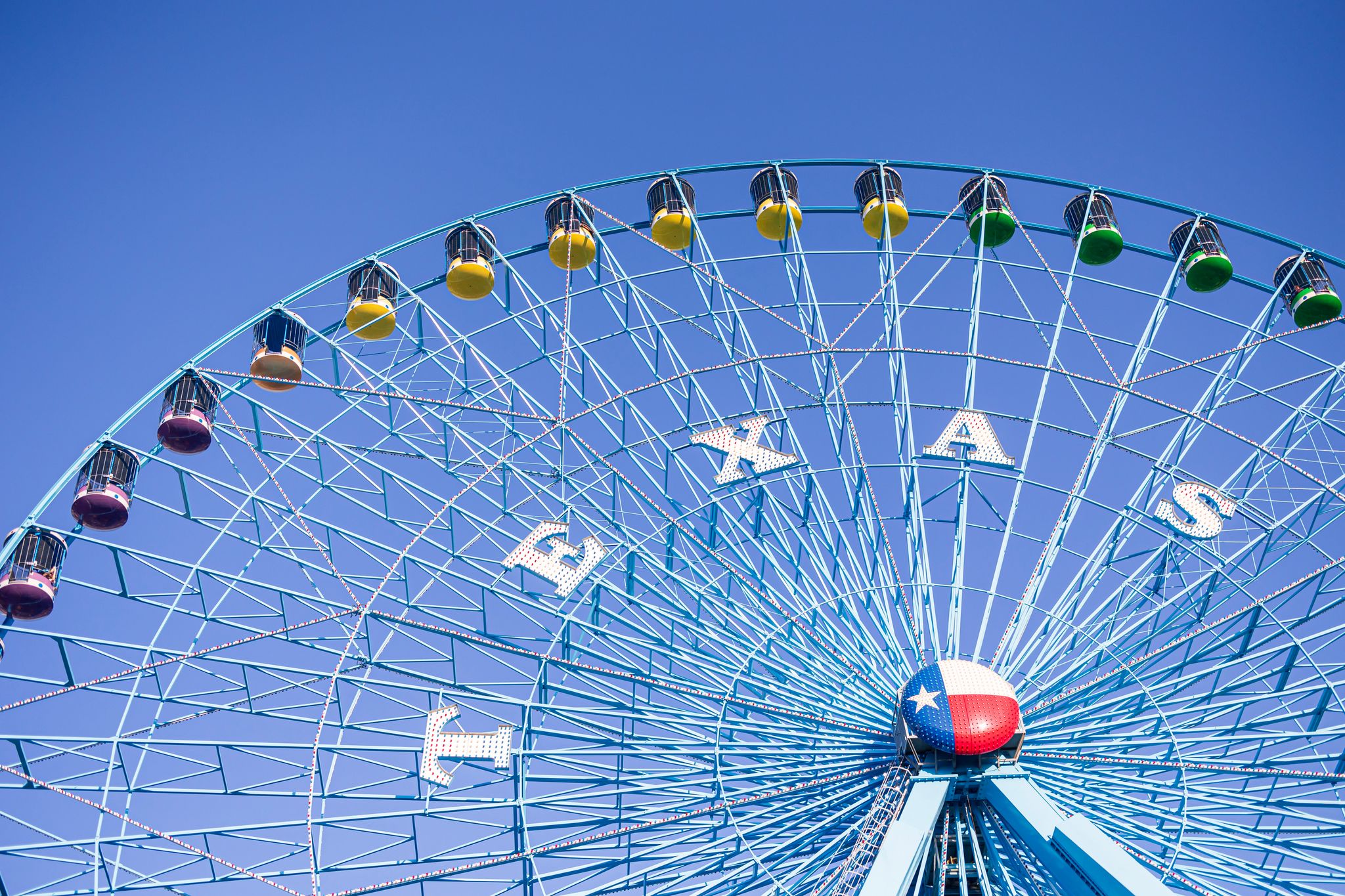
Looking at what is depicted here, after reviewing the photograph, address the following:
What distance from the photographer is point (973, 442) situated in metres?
20.4

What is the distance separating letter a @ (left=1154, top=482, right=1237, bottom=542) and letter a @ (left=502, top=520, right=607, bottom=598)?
7.94 m

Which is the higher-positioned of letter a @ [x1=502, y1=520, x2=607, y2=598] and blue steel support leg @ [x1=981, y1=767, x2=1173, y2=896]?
letter a @ [x1=502, y1=520, x2=607, y2=598]

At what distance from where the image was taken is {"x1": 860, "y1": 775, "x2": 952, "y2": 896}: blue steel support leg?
16078mm

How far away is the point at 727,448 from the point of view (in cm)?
2072

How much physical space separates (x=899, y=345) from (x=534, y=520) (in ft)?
19.9

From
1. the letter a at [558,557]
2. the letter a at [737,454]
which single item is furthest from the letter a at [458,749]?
the letter a at [737,454]

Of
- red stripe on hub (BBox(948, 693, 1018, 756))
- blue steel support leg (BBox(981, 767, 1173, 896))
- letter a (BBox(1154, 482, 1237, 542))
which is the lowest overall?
blue steel support leg (BBox(981, 767, 1173, 896))

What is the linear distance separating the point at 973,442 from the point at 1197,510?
3.33 meters

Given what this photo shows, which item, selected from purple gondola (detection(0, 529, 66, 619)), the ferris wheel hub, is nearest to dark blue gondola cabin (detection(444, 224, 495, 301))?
purple gondola (detection(0, 529, 66, 619))

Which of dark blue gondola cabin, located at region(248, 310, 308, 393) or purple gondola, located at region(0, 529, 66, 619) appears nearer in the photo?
purple gondola, located at region(0, 529, 66, 619)

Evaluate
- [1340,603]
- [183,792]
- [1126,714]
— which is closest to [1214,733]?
[1126,714]

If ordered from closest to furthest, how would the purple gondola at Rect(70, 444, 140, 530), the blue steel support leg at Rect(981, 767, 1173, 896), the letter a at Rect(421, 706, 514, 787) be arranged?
the blue steel support leg at Rect(981, 767, 1173, 896) < the letter a at Rect(421, 706, 514, 787) < the purple gondola at Rect(70, 444, 140, 530)

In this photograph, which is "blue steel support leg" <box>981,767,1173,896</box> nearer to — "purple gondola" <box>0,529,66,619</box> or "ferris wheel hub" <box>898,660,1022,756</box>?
"ferris wheel hub" <box>898,660,1022,756</box>

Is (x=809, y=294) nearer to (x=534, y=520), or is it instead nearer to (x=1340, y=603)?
(x=534, y=520)
